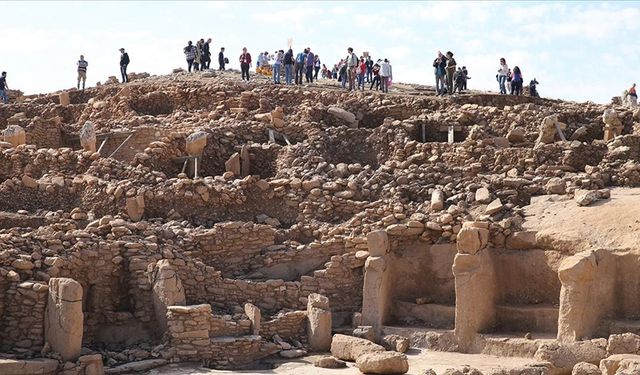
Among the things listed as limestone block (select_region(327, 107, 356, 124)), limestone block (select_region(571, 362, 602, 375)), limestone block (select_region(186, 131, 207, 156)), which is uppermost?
limestone block (select_region(327, 107, 356, 124))

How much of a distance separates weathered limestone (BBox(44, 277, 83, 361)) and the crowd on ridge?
13.0m

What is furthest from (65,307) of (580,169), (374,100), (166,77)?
(166,77)

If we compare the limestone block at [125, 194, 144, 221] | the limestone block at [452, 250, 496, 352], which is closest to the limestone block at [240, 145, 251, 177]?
the limestone block at [125, 194, 144, 221]

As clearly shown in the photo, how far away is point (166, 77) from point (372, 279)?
1384 cm

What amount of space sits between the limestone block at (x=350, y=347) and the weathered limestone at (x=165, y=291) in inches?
93.7

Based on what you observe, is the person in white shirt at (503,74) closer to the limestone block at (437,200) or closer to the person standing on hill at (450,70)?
the person standing on hill at (450,70)

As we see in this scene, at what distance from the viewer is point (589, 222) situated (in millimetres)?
17703

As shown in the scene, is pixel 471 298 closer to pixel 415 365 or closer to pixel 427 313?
pixel 427 313

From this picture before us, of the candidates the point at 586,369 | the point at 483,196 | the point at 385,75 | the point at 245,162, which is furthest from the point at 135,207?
the point at 385,75

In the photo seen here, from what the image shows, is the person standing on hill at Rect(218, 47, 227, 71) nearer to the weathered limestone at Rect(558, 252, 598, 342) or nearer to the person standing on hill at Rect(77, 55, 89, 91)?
the person standing on hill at Rect(77, 55, 89, 91)

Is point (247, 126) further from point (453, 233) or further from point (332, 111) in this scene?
point (453, 233)

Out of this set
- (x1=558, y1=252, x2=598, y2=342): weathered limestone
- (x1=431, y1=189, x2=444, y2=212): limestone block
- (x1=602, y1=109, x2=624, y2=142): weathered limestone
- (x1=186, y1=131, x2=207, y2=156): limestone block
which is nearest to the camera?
(x1=558, y1=252, x2=598, y2=342): weathered limestone

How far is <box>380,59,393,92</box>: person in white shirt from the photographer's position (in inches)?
1118

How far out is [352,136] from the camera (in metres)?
23.8
